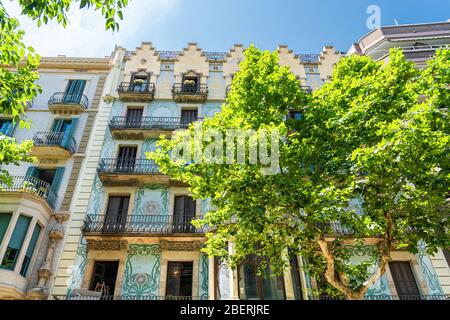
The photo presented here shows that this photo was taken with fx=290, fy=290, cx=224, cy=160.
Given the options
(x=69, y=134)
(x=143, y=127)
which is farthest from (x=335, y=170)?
(x=69, y=134)

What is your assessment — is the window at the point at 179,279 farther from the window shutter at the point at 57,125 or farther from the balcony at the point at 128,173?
the window shutter at the point at 57,125

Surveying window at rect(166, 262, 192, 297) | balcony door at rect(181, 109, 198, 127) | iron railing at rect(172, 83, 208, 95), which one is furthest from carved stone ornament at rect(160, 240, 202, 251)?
iron railing at rect(172, 83, 208, 95)

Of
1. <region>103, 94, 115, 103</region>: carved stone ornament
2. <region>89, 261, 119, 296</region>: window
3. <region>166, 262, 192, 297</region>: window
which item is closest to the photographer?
<region>89, 261, 119, 296</region>: window

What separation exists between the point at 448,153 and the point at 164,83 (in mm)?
16098

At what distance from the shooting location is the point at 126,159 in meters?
15.8

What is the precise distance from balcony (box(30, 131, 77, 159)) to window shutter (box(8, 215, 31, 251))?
13.3 ft

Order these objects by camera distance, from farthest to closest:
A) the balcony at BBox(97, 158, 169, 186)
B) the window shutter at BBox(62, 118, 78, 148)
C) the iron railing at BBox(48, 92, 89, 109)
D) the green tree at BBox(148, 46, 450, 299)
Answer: the iron railing at BBox(48, 92, 89, 109)
the window shutter at BBox(62, 118, 78, 148)
the balcony at BBox(97, 158, 169, 186)
the green tree at BBox(148, 46, 450, 299)

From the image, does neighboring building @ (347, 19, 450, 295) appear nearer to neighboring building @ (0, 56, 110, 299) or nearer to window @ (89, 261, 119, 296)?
neighboring building @ (0, 56, 110, 299)

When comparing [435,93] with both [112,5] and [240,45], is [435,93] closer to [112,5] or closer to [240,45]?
[112,5]

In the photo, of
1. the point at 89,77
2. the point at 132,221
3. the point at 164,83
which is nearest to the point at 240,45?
the point at 164,83

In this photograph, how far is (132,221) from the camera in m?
13.8

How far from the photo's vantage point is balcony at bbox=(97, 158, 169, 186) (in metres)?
14.8

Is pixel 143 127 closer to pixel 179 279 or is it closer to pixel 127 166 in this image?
pixel 127 166

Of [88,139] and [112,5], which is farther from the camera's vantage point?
[88,139]
